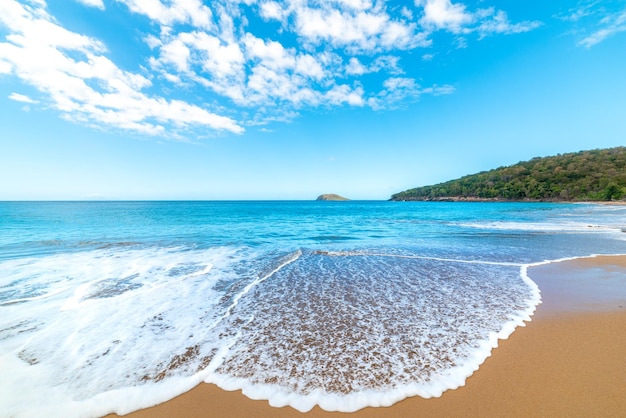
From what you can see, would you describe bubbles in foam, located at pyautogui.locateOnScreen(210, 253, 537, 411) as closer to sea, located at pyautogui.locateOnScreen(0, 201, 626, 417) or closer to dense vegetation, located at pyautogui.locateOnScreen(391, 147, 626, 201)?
sea, located at pyautogui.locateOnScreen(0, 201, 626, 417)

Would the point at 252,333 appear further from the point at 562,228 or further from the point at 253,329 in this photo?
the point at 562,228

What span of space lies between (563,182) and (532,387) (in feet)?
473

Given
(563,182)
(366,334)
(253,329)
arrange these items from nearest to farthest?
(366,334) → (253,329) → (563,182)

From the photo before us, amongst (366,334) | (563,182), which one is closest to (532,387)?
(366,334)

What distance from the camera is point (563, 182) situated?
10469cm

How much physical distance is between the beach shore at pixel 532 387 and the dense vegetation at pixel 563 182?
393 ft

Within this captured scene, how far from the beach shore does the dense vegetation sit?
4718 inches

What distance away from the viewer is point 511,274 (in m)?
8.86

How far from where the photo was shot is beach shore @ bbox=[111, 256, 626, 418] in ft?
9.91

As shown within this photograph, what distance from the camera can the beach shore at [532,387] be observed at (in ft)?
9.91

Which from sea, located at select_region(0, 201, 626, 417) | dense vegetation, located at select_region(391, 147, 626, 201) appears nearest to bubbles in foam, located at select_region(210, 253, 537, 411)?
sea, located at select_region(0, 201, 626, 417)

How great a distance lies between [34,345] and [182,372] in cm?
330

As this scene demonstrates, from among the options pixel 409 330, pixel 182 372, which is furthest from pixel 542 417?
pixel 182 372

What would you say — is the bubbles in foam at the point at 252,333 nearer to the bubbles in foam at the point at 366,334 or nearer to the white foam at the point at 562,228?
the bubbles in foam at the point at 366,334
